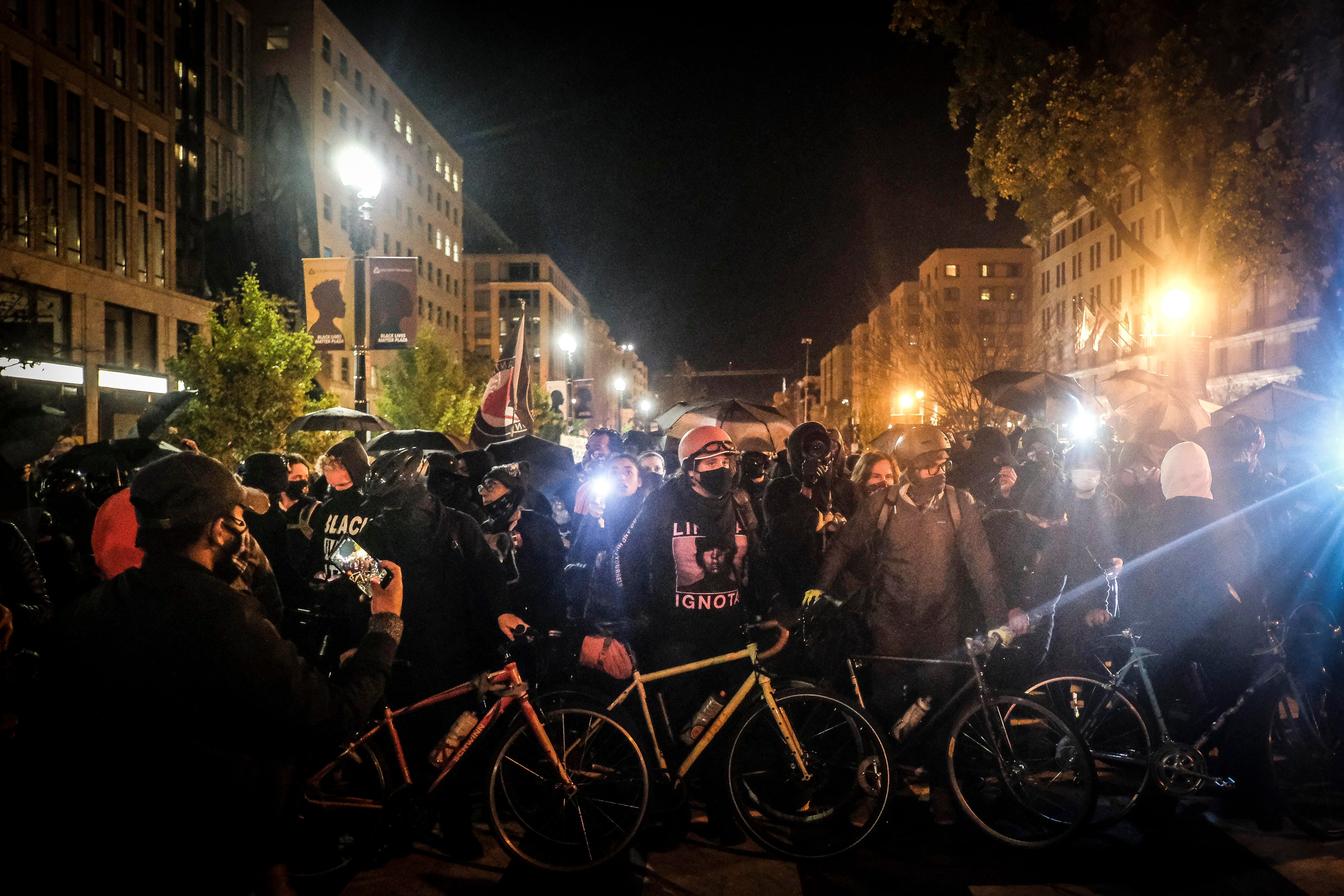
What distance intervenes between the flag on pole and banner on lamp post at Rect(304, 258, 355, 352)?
3.39m

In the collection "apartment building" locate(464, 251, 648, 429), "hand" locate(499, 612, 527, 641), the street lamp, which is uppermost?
"apartment building" locate(464, 251, 648, 429)

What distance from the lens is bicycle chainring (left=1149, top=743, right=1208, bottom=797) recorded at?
5.07 metres

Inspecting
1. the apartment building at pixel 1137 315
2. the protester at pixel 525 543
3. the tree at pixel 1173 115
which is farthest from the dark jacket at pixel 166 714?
the apartment building at pixel 1137 315

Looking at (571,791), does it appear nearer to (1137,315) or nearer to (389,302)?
(389,302)

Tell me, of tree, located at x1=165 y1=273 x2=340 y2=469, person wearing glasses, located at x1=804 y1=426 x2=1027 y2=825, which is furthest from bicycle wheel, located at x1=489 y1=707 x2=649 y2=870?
tree, located at x1=165 y1=273 x2=340 y2=469

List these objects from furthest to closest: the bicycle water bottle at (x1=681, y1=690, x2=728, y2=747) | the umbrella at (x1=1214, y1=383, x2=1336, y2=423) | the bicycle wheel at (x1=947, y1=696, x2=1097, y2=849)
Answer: the umbrella at (x1=1214, y1=383, x2=1336, y2=423) → the bicycle water bottle at (x1=681, y1=690, x2=728, y2=747) → the bicycle wheel at (x1=947, y1=696, x2=1097, y2=849)

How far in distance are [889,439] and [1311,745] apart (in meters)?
3.56

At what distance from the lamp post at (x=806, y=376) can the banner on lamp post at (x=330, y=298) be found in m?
51.1

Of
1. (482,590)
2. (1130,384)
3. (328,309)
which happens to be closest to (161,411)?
(328,309)

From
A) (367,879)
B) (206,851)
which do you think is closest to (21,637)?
(367,879)

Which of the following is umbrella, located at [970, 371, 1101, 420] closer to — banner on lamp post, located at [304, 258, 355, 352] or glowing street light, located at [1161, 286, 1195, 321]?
glowing street light, located at [1161, 286, 1195, 321]

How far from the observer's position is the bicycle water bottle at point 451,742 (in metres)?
4.75

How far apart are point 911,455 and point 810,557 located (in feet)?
6.13

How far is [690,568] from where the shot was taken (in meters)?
5.36
